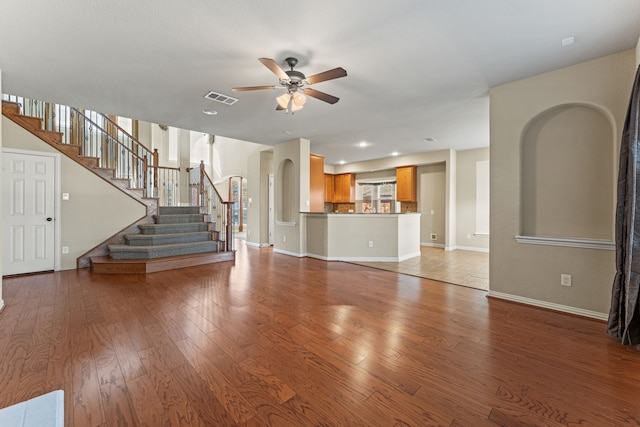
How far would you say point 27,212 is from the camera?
14.1ft

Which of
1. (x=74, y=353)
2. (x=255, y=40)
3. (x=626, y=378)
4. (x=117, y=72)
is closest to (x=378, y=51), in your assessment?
(x=255, y=40)

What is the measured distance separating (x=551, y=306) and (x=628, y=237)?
115cm

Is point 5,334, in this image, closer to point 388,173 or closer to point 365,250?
point 365,250

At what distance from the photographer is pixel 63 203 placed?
4641mm

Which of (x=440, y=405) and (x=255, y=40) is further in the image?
(x=255, y=40)

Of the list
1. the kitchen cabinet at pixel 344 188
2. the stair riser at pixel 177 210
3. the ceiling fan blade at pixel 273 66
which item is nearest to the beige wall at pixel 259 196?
the stair riser at pixel 177 210

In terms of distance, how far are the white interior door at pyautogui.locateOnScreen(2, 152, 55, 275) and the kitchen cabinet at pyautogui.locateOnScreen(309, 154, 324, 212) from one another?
480 cm

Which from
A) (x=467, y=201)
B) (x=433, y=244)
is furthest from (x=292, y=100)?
(x=433, y=244)

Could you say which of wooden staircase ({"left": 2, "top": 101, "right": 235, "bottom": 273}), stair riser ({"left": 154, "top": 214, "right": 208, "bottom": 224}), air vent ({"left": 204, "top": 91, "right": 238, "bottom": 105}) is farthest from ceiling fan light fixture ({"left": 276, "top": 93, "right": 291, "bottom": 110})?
stair riser ({"left": 154, "top": 214, "right": 208, "bottom": 224})

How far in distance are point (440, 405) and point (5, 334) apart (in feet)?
11.5

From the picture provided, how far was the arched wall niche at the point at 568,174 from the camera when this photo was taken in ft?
9.20

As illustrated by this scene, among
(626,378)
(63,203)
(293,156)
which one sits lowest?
(626,378)

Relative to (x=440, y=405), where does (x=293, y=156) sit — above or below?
above

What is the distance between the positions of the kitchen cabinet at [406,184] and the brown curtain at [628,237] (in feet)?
18.3
